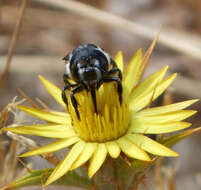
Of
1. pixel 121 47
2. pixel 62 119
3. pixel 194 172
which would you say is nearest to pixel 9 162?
pixel 62 119

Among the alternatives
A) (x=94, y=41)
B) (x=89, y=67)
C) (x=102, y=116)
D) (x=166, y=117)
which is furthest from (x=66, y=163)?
(x=94, y=41)

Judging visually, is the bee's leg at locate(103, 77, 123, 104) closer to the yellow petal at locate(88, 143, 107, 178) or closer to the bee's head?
the bee's head

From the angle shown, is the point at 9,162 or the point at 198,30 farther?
the point at 198,30

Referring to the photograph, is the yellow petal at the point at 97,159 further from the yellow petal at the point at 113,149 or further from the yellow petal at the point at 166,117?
the yellow petal at the point at 166,117

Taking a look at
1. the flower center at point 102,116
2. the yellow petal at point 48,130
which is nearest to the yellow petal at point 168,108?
the flower center at point 102,116

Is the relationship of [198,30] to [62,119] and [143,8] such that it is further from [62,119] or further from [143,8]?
[62,119]

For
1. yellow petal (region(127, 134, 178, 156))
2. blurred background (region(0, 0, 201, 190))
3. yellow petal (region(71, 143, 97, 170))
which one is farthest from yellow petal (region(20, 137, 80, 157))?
blurred background (region(0, 0, 201, 190))
